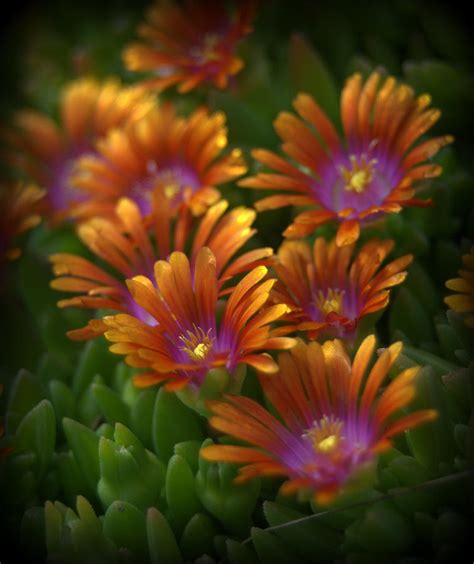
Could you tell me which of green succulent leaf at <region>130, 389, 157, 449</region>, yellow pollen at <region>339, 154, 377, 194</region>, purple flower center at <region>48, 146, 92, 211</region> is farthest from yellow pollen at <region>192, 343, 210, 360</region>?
purple flower center at <region>48, 146, 92, 211</region>

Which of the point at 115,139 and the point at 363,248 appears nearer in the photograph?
the point at 363,248

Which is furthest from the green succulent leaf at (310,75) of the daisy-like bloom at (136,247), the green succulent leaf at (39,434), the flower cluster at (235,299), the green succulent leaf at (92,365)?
the green succulent leaf at (39,434)

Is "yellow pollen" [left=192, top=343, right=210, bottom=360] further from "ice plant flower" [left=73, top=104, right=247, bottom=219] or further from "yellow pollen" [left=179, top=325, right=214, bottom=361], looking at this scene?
"ice plant flower" [left=73, top=104, right=247, bottom=219]

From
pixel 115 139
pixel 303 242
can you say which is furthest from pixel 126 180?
pixel 303 242

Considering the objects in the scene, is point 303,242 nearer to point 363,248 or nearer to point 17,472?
point 363,248

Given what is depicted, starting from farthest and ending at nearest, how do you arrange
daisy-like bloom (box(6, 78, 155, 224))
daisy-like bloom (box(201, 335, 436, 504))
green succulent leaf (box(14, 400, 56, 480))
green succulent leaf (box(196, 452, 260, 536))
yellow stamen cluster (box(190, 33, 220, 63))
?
daisy-like bloom (box(6, 78, 155, 224)), yellow stamen cluster (box(190, 33, 220, 63)), green succulent leaf (box(14, 400, 56, 480)), green succulent leaf (box(196, 452, 260, 536)), daisy-like bloom (box(201, 335, 436, 504))

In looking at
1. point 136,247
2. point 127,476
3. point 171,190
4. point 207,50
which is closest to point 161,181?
point 171,190

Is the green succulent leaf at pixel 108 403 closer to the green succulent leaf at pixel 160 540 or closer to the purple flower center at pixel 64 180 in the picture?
the green succulent leaf at pixel 160 540
